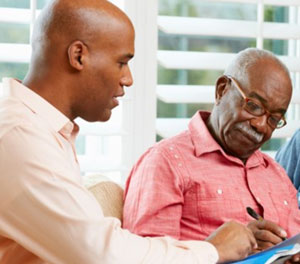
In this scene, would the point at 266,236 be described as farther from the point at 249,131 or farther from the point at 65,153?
the point at 65,153

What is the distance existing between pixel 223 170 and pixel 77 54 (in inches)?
33.2

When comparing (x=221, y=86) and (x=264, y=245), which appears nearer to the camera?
(x=264, y=245)

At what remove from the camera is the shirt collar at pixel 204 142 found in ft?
7.07

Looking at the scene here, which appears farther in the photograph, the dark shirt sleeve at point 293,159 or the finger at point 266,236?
the dark shirt sleeve at point 293,159

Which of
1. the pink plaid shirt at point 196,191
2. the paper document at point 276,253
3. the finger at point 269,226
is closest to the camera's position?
the paper document at point 276,253

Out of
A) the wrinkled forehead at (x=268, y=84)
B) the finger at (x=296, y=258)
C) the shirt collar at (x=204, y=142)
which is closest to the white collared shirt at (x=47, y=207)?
the finger at (x=296, y=258)

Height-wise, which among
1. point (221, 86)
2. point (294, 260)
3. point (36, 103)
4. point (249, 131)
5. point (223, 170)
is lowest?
point (294, 260)

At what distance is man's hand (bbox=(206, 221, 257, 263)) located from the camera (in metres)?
1.57

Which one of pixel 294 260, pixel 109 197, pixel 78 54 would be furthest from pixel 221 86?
pixel 78 54

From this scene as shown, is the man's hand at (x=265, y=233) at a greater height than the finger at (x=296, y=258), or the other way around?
the man's hand at (x=265, y=233)

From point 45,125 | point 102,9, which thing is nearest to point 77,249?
point 45,125

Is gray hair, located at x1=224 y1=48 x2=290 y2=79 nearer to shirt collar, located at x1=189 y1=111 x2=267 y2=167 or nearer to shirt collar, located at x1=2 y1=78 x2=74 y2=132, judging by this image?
shirt collar, located at x1=189 y1=111 x2=267 y2=167

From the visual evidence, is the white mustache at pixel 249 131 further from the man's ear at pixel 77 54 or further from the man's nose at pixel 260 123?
the man's ear at pixel 77 54

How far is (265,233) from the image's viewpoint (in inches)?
73.6
